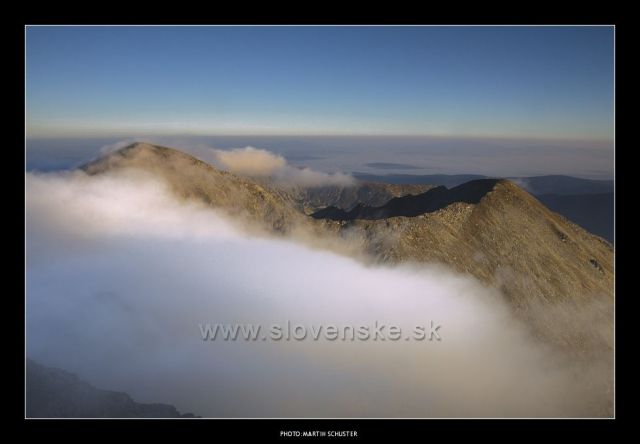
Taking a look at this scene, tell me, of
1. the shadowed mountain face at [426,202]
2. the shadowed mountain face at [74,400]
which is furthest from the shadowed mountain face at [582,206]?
the shadowed mountain face at [74,400]

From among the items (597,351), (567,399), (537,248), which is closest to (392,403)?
(567,399)

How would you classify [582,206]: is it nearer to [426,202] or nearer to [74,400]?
[426,202]

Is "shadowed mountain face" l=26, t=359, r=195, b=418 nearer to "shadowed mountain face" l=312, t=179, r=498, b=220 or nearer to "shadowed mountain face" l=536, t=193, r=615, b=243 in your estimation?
"shadowed mountain face" l=312, t=179, r=498, b=220

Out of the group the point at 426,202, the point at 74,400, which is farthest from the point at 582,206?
the point at 74,400

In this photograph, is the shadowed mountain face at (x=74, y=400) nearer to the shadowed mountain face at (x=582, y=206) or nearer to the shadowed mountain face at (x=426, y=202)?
the shadowed mountain face at (x=426, y=202)

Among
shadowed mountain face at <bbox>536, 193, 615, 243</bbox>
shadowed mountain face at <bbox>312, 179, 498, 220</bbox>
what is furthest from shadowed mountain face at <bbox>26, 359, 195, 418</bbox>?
shadowed mountain face at <bbox>536, 193, 615, 243</bbox>

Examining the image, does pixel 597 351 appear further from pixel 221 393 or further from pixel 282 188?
pixel 282 188

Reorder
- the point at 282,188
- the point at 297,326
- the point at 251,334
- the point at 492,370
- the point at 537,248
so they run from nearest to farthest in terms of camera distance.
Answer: the point at 251,334 → the point at 297,326 → the point at 492,370 → the point at 537,248 → the point at 282,188
